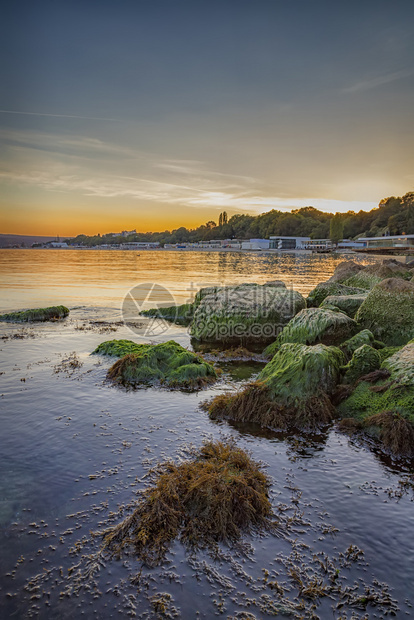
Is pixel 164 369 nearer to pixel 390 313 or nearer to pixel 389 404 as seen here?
pixel 389 404

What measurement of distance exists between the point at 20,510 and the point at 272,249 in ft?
639

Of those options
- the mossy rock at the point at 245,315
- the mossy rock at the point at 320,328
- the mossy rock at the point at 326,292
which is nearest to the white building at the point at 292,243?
the mossy rock at the point at 326,292

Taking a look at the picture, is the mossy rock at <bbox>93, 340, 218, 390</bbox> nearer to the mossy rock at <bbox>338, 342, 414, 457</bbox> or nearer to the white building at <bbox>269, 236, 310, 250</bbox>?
the mossy rock at <bbox>338, 342, 414, 457</bbox>

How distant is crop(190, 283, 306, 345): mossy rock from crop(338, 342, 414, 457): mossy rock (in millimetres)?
5897

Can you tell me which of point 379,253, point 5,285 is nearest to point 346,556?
point 5,285

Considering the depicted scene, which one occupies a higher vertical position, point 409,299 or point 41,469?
point 409,299

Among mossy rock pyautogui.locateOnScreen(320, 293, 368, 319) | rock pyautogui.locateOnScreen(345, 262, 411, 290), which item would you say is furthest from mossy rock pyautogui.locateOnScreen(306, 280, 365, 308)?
mossy rock pyautogui.locateOnScreen(320, 293, 368, 319)

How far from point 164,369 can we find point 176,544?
6393 mm

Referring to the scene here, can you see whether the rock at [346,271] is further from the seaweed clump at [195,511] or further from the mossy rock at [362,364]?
the seaweed clump at [195,511]

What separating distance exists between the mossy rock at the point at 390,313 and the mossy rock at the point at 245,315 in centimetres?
320

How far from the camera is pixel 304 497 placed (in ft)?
→ 19.2

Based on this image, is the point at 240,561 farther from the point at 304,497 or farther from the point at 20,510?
the point at 20,510

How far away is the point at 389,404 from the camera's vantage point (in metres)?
7.85

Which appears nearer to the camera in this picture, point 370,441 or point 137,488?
point 137,488
